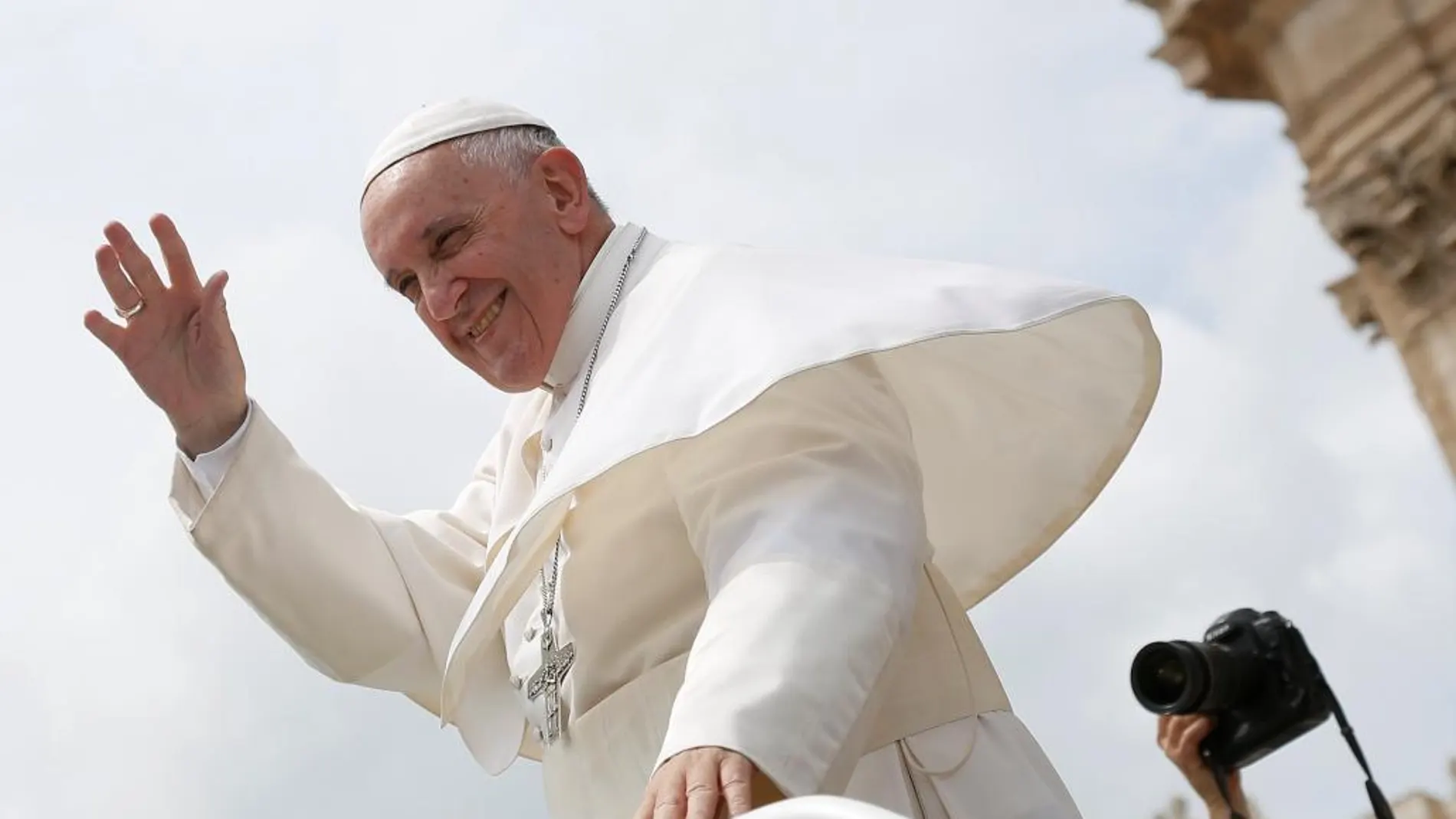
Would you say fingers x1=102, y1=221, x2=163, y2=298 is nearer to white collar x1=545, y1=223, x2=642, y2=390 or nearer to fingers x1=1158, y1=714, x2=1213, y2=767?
white collar x1=545, y1=223, x2=642, y2=390

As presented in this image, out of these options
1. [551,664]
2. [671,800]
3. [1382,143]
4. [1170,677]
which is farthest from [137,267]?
[1382,143]

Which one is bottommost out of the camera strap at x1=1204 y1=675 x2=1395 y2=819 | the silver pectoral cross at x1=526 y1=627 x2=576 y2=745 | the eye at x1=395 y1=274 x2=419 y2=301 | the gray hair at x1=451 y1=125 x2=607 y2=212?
the camera strap at x1=1204 y1=675 x2=1395 y2=819

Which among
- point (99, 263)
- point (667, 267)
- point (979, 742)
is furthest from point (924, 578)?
point (99, 263)

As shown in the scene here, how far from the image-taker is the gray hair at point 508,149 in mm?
3199

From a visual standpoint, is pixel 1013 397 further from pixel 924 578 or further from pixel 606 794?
pixel 606 794

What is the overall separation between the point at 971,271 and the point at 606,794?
93cm

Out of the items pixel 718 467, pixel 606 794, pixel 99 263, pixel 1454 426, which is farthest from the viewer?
pixel 1454 426

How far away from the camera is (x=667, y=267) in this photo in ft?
10.2

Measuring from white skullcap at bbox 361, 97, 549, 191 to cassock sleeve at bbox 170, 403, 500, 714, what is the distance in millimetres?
501

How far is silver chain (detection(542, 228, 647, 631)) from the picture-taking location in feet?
9.15

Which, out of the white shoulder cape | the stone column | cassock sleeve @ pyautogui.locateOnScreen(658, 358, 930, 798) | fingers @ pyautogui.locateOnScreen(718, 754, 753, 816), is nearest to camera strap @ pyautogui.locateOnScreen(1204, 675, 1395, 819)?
the white shoulder cape

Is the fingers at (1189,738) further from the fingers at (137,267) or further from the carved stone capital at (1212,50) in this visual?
the carved stone capital at (1212,50)

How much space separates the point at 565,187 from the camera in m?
3.24

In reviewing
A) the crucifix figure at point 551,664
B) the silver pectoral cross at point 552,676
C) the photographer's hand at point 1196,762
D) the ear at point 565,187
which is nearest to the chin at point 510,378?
the ear at point 565,187
